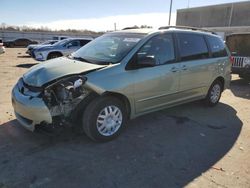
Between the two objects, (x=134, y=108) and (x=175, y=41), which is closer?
(x=134, y=108)

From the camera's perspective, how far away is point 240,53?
996 cm

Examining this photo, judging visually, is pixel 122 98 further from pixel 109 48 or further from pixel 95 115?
pixel 109 48

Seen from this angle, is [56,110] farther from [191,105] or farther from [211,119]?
[191,105]

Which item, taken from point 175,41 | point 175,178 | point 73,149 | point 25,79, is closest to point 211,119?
point 175,41

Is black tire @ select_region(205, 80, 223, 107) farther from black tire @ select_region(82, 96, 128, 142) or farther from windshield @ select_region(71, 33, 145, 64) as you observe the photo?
black tire @ select_region(82, 96, 128, 142)

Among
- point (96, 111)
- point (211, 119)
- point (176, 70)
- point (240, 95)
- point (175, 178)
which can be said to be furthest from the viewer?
point (240, 95)

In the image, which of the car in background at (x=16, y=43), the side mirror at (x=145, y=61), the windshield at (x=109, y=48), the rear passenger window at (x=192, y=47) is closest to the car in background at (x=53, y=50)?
the windshield at (x=109, y=48)

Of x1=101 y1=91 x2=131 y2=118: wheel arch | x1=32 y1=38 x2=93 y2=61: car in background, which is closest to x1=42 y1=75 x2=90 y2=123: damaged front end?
x1=101 y1=91 x2=131 y2=118: wheel arch

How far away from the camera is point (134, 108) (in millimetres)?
4445

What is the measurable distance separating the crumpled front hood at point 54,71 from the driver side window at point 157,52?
77 cm

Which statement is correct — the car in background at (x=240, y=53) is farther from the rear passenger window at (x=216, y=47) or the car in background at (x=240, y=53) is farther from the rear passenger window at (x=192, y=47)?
the rear passenger window at (x=192, y=47)

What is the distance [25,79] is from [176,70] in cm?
273

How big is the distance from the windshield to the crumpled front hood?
30 centimetres

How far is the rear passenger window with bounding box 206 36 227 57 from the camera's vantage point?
237 inches
